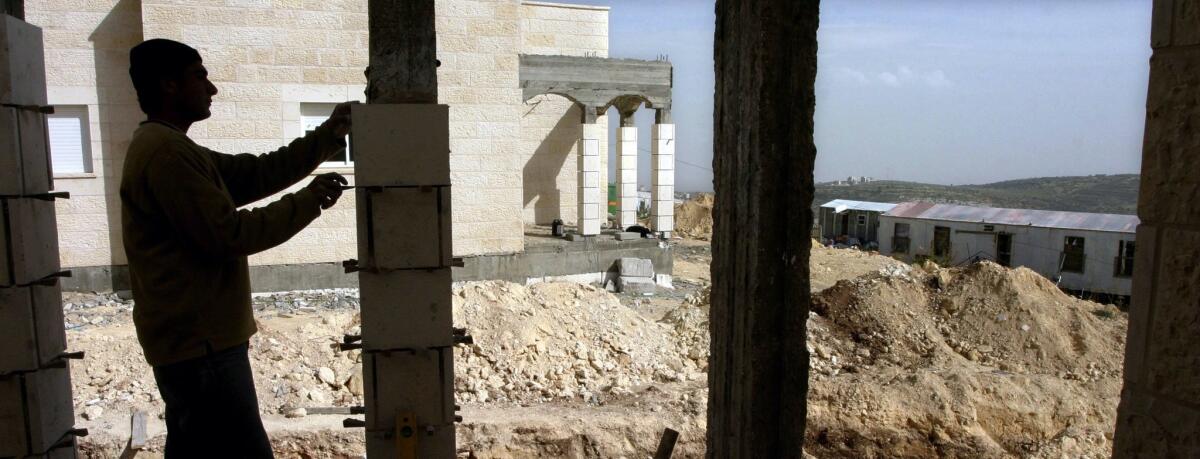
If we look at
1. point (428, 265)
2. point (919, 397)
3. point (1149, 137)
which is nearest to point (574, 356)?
point (919, 397)

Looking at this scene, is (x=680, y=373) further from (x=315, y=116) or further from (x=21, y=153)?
(x=315, y=116)

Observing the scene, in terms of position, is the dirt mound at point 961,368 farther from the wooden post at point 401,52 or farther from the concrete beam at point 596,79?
the concrete beam at point 596,79

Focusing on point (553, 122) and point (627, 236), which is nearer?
point (627, 236)

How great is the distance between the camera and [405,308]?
2.50 m

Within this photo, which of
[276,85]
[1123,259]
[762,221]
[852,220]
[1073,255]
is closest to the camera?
[762,221]

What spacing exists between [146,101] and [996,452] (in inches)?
253

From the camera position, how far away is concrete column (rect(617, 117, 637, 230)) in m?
13.9

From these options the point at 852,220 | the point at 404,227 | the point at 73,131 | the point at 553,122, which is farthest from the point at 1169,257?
the point at 852,220

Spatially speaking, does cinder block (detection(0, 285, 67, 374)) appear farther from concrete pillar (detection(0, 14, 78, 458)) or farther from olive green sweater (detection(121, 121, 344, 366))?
olive green sweater (detection(121, 121, 344, 366))

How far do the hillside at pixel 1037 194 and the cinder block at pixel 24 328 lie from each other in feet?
134

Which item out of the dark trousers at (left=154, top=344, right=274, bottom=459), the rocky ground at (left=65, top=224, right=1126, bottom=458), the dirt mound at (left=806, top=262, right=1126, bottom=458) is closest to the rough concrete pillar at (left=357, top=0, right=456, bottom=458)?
the dark trousers at (left=154, top=344, right=274, bottom=459)

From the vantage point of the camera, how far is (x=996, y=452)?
582 cm

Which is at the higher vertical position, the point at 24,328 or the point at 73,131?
the point at 73,131

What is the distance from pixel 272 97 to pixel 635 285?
6.62 m
